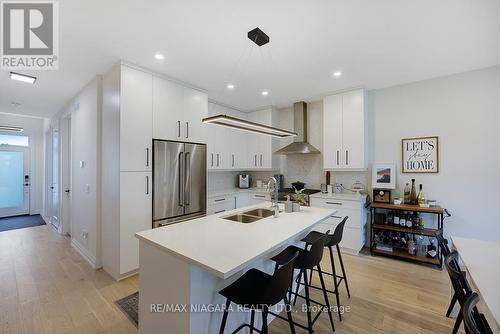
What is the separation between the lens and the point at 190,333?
132cm

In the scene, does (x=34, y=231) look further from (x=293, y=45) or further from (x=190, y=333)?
(x=293, y=45)

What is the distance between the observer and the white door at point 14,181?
5723mm

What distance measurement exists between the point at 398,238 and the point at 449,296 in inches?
45.2

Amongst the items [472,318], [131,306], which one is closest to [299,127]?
[472,318]

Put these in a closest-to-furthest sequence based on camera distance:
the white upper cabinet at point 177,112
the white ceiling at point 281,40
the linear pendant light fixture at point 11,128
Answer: the white ceiling at point 281,40 → the white upper cabinet at point 177,112 → the linear pendant light fixture at point 11,128

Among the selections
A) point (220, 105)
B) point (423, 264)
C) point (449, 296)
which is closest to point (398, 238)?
point (423, 264)

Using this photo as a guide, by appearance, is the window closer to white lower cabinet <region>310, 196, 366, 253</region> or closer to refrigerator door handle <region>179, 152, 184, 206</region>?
refrigerator door handle <region>179, 152, 184, 206</region>

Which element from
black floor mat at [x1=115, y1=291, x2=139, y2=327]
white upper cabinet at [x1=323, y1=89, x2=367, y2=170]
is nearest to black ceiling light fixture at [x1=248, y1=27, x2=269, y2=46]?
white upper cabinet at [x1=323, y1=89, x2=367, y2=170]

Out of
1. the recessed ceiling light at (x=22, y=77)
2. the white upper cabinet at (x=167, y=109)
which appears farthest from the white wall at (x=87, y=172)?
the white upper cabinet at (x=167, y=109)

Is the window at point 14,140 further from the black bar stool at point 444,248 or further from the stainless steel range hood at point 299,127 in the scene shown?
the black bar stool at point 444,248

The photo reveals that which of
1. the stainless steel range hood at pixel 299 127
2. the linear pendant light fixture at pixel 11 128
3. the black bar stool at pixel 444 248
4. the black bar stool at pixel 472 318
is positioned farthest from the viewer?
the linear pendant light fixture at pixel 11 128

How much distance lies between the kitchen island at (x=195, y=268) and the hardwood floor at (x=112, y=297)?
63 cm

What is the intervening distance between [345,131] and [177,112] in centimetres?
279

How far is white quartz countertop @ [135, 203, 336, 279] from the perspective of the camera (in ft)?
4.03
